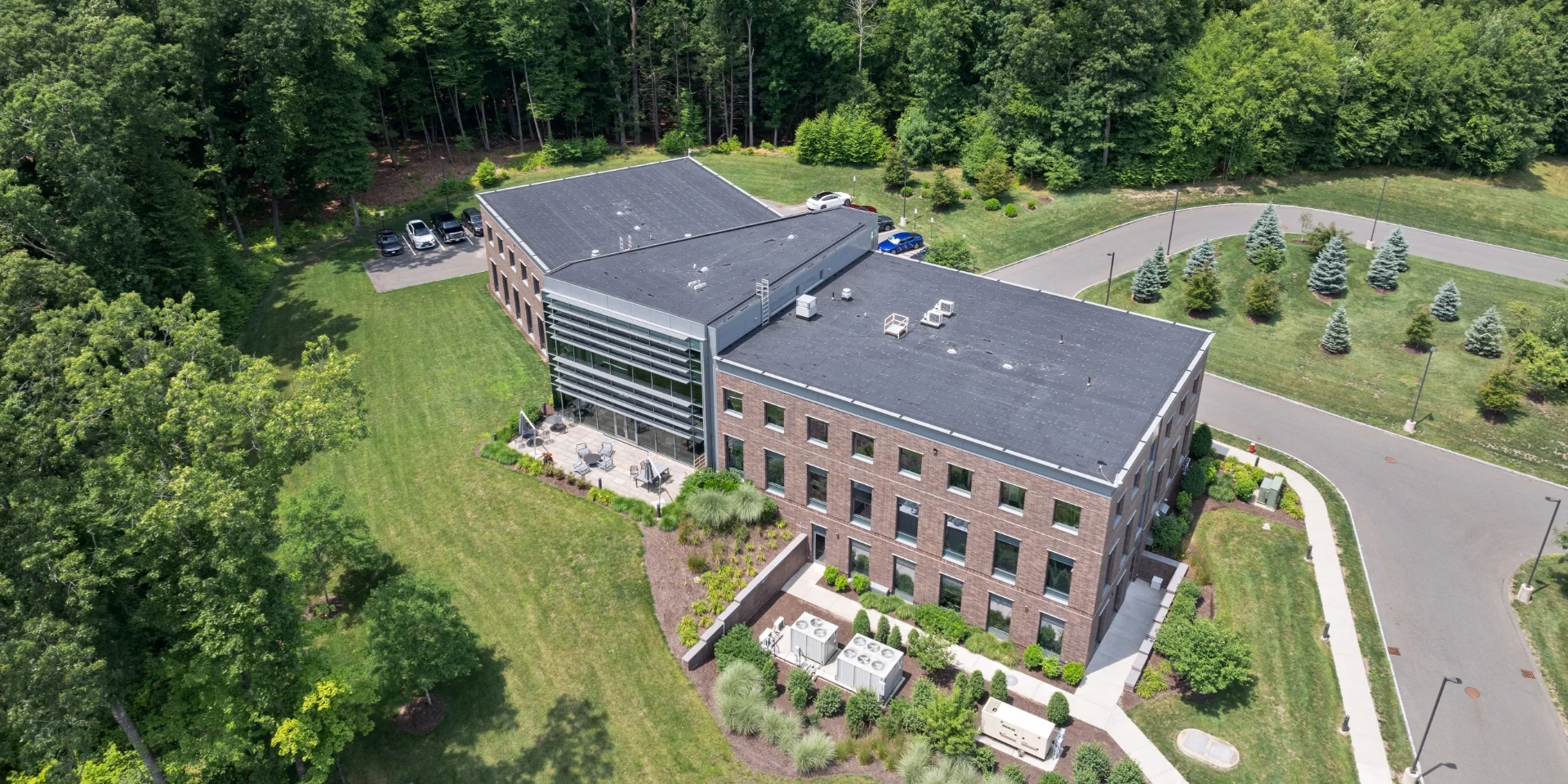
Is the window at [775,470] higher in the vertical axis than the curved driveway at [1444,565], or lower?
higher

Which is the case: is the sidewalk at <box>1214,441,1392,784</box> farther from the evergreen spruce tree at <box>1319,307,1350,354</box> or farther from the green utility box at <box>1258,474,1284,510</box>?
the evergreen spruce tree at <box>1319,307,1350,354</box>

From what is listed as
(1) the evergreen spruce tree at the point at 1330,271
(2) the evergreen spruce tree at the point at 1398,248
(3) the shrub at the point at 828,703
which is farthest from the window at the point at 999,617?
(2) the evergreen spruce tree at the point at 1398,248

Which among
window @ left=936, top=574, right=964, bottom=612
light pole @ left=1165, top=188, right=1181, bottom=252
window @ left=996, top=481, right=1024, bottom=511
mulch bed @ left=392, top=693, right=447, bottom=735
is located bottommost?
mulch bed @ left=392, top=693, right=447, bottom=735

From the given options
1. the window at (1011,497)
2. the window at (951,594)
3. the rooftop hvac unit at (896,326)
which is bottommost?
the window at (951,594)

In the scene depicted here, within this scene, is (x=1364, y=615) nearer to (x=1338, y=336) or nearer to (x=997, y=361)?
(x=997, y=361)

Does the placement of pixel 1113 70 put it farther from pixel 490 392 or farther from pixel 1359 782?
pixel 1359 782

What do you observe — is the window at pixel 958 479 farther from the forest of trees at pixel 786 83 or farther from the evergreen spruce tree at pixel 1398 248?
the evergreen spruce tree at pixel 1398 248

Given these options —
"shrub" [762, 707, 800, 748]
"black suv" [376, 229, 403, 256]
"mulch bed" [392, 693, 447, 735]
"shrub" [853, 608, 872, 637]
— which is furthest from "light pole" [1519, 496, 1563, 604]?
"black suv" [376, 229, 403, 256]
